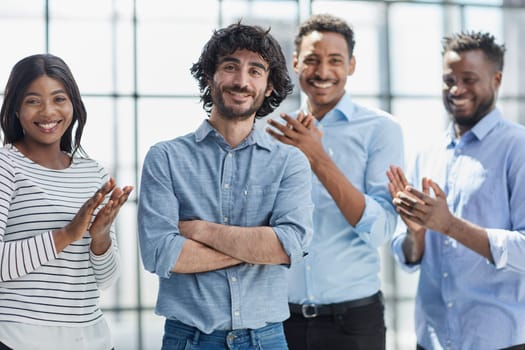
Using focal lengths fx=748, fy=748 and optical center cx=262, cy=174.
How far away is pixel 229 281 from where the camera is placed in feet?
6.73

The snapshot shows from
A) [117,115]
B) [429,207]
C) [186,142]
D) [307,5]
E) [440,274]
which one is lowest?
[440,274]

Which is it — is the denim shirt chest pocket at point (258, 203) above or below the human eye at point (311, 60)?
below

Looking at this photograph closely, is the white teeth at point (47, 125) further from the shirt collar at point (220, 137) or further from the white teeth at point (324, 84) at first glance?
the white teeth at point (324, 84)

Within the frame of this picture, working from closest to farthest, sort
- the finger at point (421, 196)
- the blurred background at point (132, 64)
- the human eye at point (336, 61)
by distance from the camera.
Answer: the finger at point (421, 196) → the human eye at point (336, 61) → the blurred background at point (132, 64)

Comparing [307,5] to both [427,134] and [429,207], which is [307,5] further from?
[429,207]

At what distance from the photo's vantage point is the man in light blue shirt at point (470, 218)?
98.4 inches

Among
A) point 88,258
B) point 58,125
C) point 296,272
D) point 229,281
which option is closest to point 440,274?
point 296,272

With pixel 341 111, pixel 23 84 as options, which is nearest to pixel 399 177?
pixel 341 111

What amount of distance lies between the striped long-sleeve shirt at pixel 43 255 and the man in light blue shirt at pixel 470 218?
1.05m

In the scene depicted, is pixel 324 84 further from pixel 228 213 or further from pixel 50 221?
pixel 50 221

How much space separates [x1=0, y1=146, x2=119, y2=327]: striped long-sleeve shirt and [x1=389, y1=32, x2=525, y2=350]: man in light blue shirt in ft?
3.44

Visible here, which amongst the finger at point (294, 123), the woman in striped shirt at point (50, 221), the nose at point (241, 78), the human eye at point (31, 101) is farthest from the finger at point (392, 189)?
the human eye at point (31, 101)

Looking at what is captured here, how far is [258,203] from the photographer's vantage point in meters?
2.14

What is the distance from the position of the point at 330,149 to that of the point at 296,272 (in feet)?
1.56
